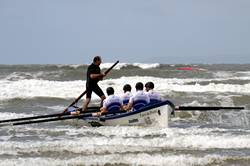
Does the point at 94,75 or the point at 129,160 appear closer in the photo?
the point at 129,160

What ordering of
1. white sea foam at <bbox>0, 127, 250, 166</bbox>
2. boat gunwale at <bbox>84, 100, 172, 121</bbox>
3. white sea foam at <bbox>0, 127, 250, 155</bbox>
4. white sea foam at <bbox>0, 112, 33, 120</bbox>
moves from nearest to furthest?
1. white sea foam at <bbox>0, 127, 250, 166</bbox>
2. white sea foam at <bbox>0, 127, 250, 155</bbox>
3. boat gunwale at <bbox>84, 100, 172, 121</bbox>
4. white sea foam at <bbox>0, 112, 33, 120</bbox>

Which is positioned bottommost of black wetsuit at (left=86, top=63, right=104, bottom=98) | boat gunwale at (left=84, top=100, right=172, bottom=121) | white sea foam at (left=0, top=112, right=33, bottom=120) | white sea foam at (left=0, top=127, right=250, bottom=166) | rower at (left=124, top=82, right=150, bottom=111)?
white sea foam at (left=0, top=127, right=250, bottom=166)

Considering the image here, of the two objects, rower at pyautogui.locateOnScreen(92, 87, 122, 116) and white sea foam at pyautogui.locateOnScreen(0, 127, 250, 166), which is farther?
rower at pyautogui.locateOnScreen(92, 87, 122, 116)

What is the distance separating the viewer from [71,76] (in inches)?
1523

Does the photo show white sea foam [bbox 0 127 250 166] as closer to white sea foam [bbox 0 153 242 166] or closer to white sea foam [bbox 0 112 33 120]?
white sea foam [bbox 0 153 242 166]

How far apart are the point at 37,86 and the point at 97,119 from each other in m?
16.9

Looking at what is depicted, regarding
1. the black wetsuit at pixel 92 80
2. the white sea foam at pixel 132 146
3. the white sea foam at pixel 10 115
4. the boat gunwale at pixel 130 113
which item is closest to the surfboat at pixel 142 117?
the boat gunwale at pixel 130 113

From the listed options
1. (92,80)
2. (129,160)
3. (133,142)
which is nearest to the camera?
(129,160)

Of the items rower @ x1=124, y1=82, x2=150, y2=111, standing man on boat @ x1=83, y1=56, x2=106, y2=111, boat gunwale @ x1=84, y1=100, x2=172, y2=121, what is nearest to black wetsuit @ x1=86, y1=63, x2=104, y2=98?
standing man on boat @ x1=83, y1=56, x2=106, y2=111

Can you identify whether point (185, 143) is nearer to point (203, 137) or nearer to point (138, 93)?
point (203, 137)

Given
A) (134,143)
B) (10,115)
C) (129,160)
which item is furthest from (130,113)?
(10,115)

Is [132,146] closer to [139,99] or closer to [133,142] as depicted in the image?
[133,142]

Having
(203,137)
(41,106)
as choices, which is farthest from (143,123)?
(41,106)

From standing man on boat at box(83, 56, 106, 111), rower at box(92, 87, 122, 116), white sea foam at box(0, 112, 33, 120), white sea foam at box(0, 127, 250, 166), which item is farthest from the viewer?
white sea foam at box(0, 112, 33, 120)
